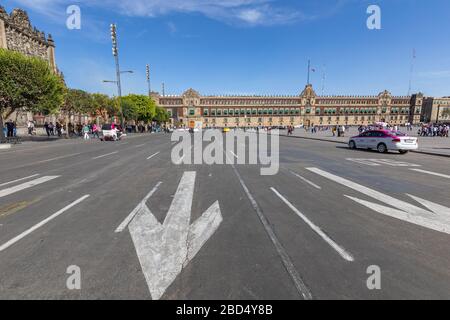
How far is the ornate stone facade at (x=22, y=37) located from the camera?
37744mm

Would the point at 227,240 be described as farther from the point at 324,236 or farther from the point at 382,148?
the point at 382,148

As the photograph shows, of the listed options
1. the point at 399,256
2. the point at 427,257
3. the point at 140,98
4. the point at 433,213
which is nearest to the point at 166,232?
the point at 399,256

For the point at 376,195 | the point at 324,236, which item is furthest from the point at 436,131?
the point at 324,236

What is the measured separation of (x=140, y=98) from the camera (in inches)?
2411

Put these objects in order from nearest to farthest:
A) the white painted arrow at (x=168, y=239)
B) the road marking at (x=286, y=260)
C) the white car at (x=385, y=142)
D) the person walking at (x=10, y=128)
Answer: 1. the road marking at (x=286, y=260)
2. the white painted arrow at (x=168, y=239)
3. the white car at (x=385, y=142)
4. the person walking at (x=10, y=128)

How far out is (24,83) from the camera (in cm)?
2142

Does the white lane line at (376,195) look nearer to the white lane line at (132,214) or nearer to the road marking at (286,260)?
the road marking at (286,260)

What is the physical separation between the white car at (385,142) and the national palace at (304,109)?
106 m

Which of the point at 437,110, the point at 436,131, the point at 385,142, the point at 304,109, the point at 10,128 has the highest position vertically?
the point at 304,109

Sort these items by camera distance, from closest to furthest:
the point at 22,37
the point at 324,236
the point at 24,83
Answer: the point at 324,236 < the point at 24,83 < the point at 22,37

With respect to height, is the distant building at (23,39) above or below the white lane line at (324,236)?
above

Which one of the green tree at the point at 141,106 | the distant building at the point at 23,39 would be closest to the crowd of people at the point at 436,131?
the green tree at the point at 141,106

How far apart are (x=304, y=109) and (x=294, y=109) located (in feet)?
17.3

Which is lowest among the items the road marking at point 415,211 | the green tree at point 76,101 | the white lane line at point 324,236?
the road marking at point 415,211
